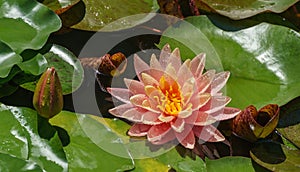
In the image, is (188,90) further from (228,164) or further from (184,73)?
(228,164)

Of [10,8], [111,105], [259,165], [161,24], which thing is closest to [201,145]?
[259,165]

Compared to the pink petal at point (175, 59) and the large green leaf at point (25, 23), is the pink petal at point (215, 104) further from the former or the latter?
the large green leaf at point (25, 23)

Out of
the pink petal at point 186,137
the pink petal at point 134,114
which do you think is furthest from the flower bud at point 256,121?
the pink petal at point 134,114

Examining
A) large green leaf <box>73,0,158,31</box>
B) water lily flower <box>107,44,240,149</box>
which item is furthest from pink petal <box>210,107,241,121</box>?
large green leaf <box>73,0,158,31</box>

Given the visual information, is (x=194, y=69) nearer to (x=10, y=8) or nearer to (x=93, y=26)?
(x=93, y=26)

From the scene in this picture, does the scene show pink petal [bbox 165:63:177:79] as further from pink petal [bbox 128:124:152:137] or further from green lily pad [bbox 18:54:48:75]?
green lily pad [bbox 18:54:48:75]

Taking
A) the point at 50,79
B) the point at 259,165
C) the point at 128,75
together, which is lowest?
the point at 259,165

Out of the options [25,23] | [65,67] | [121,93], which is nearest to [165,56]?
[121,93]
